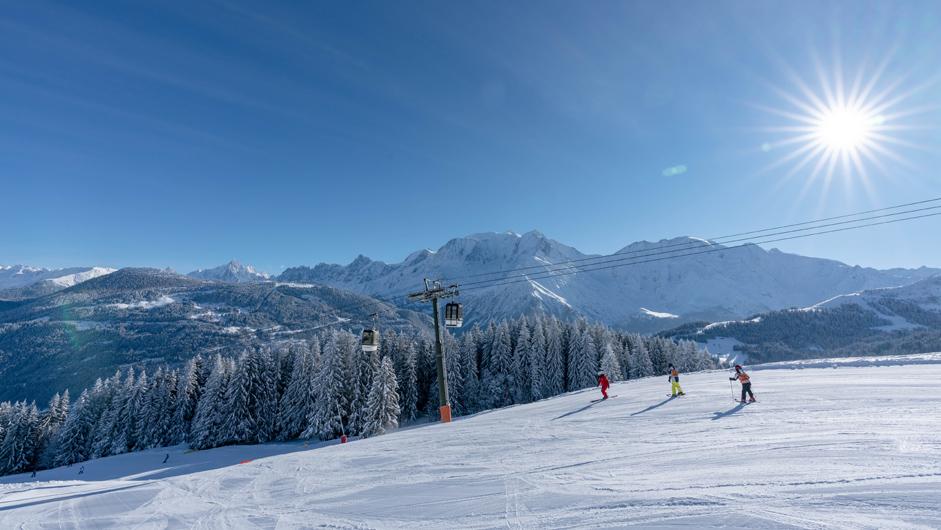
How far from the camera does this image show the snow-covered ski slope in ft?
19.0

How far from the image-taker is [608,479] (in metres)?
7.79

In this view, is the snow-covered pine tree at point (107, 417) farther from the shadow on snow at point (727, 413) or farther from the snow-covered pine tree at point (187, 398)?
the shadow on snow at point (727, 413)

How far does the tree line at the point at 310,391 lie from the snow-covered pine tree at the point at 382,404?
12 centimetres

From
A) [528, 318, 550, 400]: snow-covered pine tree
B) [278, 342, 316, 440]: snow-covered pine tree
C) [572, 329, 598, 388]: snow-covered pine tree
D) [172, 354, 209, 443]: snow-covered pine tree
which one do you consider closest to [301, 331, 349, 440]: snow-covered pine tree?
[278, 342, 316, 440]: snow-covered pine tree

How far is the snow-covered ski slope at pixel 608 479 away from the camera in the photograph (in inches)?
228

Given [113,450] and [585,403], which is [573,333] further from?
[113,450]

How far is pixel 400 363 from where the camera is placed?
206 feet

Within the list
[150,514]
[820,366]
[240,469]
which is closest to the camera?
[150,514]

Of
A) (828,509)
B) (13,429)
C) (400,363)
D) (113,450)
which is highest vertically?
(828,509)

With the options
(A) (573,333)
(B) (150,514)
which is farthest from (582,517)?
(A) (573,333)

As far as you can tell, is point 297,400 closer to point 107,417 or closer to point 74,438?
point 107,417

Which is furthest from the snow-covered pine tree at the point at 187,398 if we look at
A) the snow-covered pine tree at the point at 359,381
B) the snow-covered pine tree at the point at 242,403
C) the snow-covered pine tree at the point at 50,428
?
the snow-covered pine tree at the point at 359,381

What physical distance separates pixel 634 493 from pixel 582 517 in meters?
1.24

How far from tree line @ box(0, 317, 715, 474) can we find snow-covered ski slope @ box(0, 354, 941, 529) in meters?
37.2
